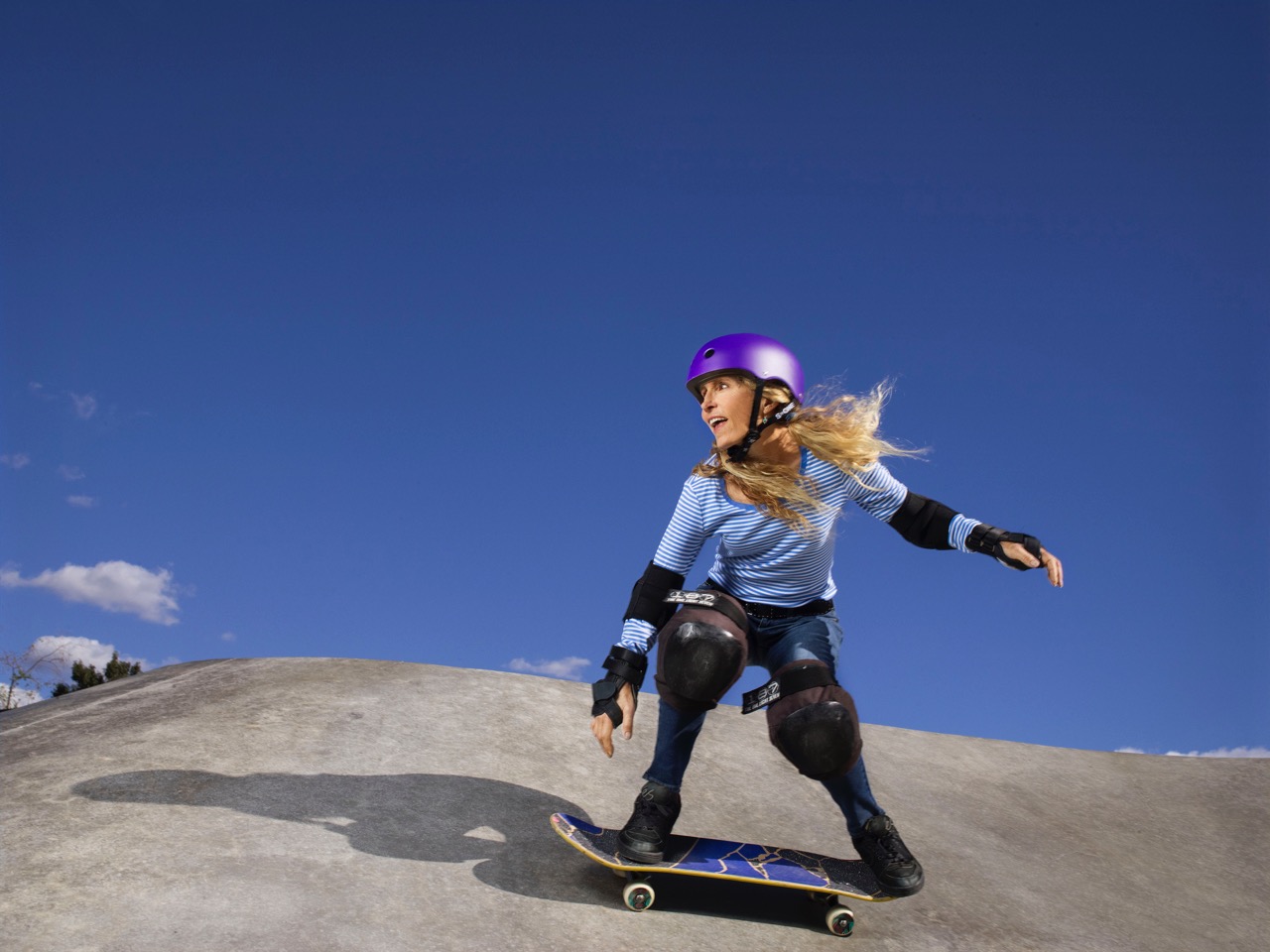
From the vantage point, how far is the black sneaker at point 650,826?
3199 millimetres

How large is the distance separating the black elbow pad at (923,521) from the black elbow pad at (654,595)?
864 mm

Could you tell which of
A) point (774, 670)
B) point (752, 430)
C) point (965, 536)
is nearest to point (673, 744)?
point (774, 670)

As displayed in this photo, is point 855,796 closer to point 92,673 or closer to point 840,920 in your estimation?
point 840,920

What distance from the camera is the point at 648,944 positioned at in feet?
9.81

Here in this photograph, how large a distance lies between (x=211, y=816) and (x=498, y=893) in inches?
49.1

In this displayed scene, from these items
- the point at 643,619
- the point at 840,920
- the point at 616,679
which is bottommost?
the point at 840,920

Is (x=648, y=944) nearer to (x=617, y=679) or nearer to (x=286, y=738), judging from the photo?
(x=617, y=679)

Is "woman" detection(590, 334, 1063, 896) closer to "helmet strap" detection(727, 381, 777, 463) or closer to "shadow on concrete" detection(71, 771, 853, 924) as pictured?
"helmet strap" detection(727, 381, 777, 463)

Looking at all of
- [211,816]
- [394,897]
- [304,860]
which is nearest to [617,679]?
[394,897]

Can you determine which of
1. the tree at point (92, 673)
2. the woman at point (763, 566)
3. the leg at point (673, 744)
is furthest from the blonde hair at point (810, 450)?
the tree at point (92, 673)

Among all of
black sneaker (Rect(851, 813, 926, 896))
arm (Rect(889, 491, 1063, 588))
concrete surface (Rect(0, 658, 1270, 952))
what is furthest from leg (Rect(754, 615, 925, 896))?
arm (Rect(889, 491, 1063, 588))

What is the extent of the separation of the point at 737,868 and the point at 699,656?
0.80m

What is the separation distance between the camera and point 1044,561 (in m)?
3.22

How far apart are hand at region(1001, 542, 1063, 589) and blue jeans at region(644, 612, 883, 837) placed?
2.19 feet
